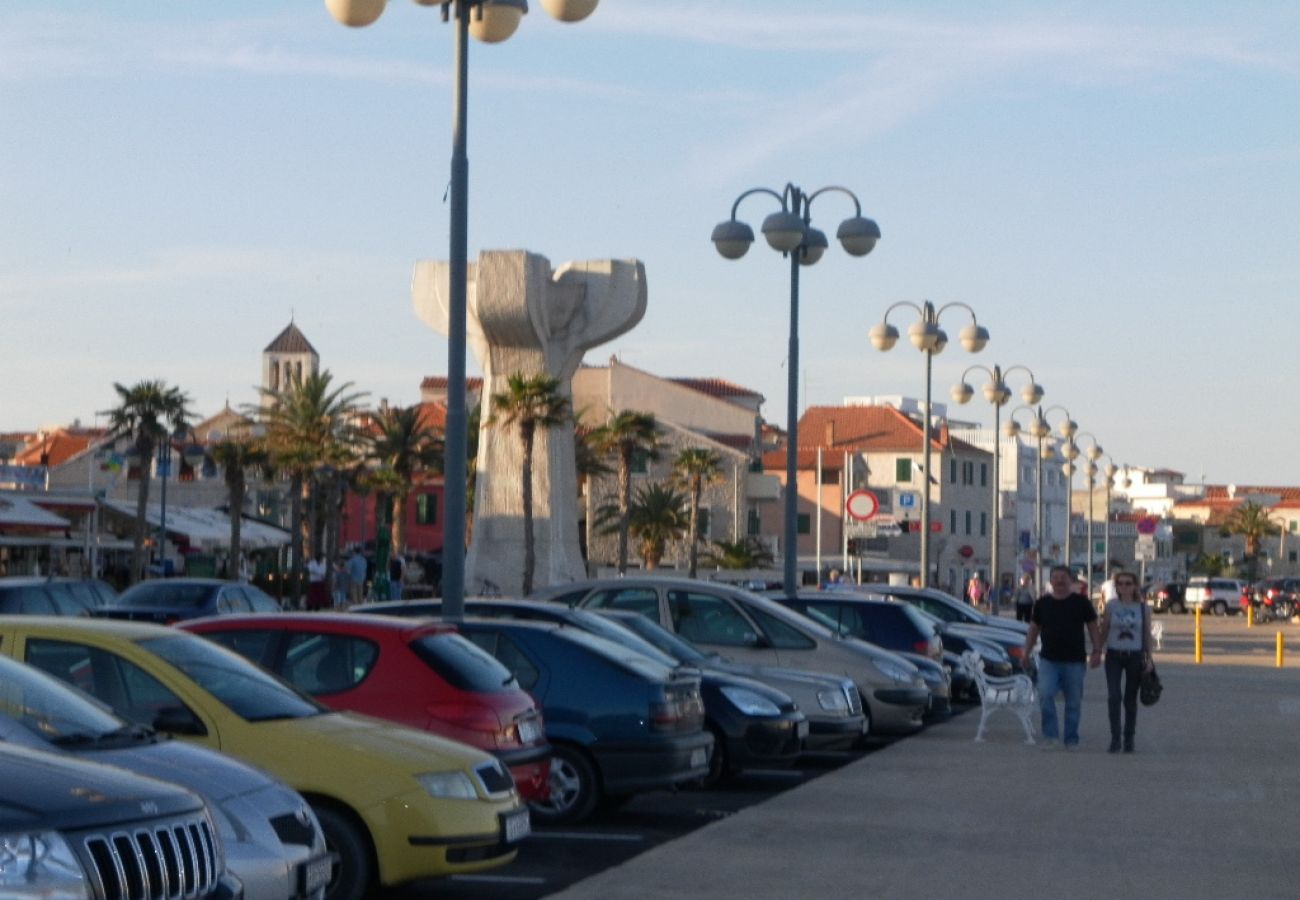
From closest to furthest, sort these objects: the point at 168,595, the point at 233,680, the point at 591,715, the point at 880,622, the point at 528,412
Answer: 1. the point at 233,680
2. the point at 591,715
3. the point at 880,622
4. the point at 168,595
5. the point at 528,412

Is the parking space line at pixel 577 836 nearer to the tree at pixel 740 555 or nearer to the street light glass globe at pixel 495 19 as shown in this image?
the street light glass globe at pixel 495 19

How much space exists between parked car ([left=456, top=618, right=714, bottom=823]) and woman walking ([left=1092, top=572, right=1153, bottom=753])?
22.9 feet

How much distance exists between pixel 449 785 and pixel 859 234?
710 inches

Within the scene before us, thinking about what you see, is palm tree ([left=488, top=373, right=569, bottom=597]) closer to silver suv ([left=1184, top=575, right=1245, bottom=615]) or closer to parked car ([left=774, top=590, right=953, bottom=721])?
parked car ([left=774, top=590, right=953, bottom=721])

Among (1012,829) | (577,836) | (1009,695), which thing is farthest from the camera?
(1009,695)

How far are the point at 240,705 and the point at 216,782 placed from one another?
5.57 feet

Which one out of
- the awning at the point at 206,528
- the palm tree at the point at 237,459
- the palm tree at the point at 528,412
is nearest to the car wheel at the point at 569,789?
the palm tree at the point at 528,412

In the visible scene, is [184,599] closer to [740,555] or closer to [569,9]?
[569,9]

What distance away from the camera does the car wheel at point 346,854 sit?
352 inches

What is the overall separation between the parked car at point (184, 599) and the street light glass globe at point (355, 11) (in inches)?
513

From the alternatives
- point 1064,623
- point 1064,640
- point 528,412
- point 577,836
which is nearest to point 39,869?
point 577,836

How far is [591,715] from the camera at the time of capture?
12398 mm

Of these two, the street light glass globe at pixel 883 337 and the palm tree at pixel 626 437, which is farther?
the palm tree at pixel 626 437

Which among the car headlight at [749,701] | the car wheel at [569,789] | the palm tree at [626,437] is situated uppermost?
the palm tree at [626,437]
